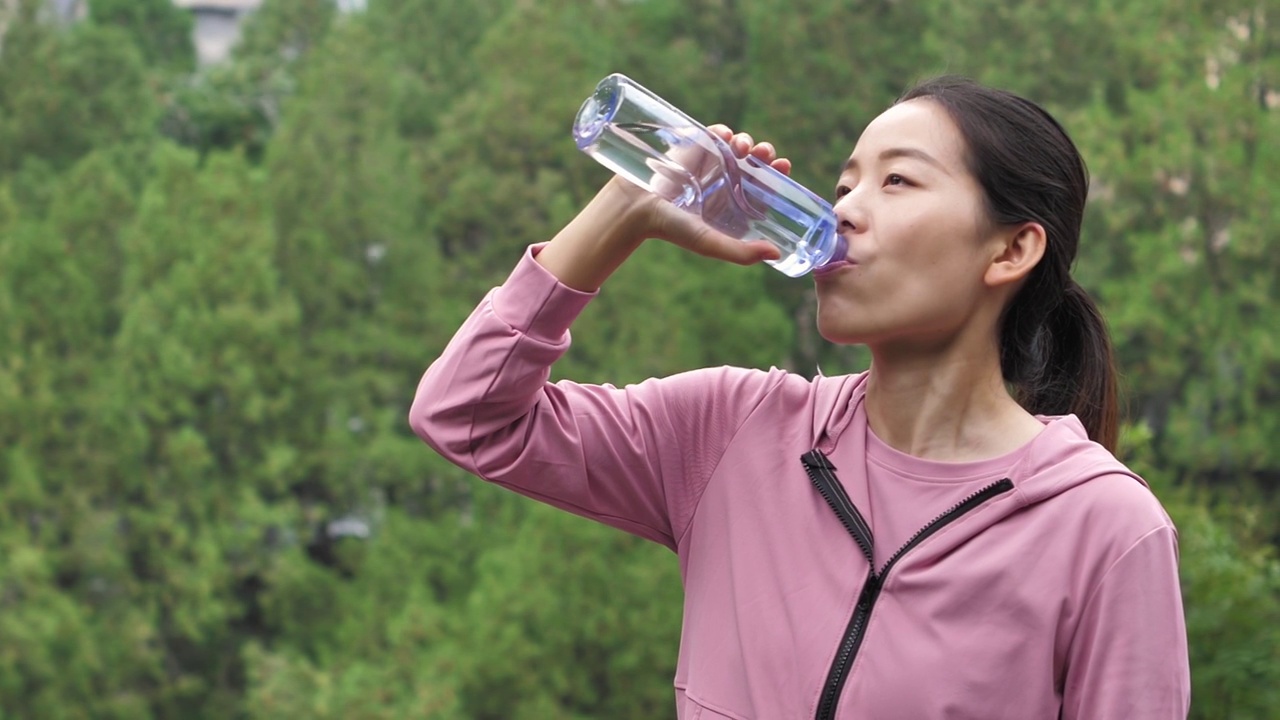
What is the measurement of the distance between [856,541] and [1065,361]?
1.05ft

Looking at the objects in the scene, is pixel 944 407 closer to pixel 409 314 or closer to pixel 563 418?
pixel 563 418

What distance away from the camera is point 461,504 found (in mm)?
13227

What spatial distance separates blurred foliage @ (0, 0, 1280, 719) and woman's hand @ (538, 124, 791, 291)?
9744mm

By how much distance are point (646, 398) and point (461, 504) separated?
39.1 feet

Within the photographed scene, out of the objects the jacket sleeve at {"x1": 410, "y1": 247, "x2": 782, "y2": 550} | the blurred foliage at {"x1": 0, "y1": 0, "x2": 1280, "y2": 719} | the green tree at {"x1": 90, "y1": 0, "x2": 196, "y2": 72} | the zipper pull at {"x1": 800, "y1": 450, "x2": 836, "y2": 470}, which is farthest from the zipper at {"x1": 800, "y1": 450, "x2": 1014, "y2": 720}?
the green tree at {"x1": 90, "y1": 0, "x2": 196, "y2": 72}

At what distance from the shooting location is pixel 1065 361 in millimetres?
1490

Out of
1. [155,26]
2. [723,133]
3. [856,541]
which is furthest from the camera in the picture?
[155,26]

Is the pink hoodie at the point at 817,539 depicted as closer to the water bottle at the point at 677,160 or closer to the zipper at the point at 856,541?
the zipper at the point at 856,541

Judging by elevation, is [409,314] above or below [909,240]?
below

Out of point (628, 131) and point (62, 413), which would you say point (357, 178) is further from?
point (628, 131)

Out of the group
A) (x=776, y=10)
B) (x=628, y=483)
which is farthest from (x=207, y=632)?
(x=628, y=483)

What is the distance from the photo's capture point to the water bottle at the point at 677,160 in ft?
4.69

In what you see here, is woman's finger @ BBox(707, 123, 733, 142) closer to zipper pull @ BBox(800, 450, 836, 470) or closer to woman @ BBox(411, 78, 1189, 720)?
woman @ BBox(411, 78, 1189, 720)

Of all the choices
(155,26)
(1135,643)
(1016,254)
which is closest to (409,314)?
(155,26)
